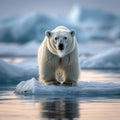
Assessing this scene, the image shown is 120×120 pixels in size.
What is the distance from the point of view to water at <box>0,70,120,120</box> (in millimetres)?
7828

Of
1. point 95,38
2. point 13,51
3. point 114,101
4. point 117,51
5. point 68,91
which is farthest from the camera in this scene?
point 95,38

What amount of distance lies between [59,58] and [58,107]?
6.42 ft

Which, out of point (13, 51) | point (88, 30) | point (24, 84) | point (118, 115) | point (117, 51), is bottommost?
point (118, 115)

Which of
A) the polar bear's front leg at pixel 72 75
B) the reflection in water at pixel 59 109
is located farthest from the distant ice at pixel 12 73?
the reflection in water at pixel 59 109

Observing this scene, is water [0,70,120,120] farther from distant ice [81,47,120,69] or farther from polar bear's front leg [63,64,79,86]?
distant ice [81,47,120,69]

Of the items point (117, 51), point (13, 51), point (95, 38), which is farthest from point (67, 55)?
point (95, 38)

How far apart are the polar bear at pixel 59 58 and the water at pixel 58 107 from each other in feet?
2.29

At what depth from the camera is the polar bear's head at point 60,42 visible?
10312 mm

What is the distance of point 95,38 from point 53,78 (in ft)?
139

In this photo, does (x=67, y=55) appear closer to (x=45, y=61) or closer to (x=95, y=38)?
(x=45, y=61)

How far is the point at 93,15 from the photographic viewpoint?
60.1 meters

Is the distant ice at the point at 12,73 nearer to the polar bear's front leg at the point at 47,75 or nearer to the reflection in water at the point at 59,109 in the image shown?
the polar bear's front leg at the point at 47,75

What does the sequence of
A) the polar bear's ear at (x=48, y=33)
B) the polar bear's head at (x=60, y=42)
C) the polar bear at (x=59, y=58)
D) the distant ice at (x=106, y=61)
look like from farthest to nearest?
the distant ice at (x=106, y=61) < the polar bear's ear at (x=48, y=33) < the polar bear at (x=59, y=58) < the polar bear's head at (x=60, y=42)

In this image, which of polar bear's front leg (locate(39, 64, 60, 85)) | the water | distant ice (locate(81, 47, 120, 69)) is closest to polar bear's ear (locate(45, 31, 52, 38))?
polar bear's front leg (locate(39, 64, 60, 85))
